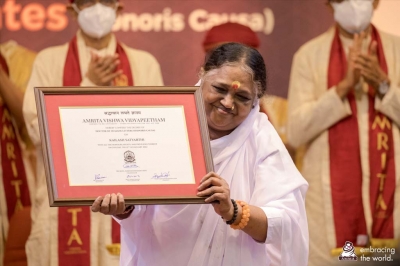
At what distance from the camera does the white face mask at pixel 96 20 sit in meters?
4.89

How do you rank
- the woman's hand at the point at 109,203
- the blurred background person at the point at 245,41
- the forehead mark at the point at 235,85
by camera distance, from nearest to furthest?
the woman's hand at the point at 109,203 < the forehead mark at the point at 235,85 < the blurred background person at the point at 245,41

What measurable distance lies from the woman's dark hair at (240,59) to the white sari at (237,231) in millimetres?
118

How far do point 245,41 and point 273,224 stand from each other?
2394 mm

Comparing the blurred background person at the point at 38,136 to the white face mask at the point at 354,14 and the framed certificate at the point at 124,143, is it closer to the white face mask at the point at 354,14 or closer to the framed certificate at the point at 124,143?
the white face mask at the point at 354,14

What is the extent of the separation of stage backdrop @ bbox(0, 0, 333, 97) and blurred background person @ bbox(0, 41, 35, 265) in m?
0.23

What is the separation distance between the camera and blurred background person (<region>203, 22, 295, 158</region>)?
16.2ft

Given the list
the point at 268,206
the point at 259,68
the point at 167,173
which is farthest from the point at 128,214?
the point at 259,68

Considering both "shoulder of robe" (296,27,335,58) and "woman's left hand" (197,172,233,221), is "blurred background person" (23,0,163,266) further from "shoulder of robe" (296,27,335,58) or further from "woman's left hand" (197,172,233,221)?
"woman's left hand" (197,172,233,221)

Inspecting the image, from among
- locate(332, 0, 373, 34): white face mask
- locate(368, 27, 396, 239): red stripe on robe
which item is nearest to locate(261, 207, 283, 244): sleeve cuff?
locate(368, 27, 396, 239): red stripe on robe

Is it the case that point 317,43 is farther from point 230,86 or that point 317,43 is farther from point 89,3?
point 230,86

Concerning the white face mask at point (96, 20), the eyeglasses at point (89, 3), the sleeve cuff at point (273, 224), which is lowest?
the sleeve cuff at point (273, 224)

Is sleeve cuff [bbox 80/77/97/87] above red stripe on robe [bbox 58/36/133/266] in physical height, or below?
above

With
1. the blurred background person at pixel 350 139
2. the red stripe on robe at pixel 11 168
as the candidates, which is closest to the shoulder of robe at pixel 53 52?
the red stripe on robe at pixel 11 168
